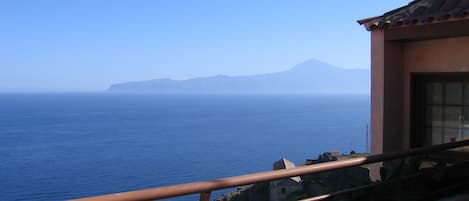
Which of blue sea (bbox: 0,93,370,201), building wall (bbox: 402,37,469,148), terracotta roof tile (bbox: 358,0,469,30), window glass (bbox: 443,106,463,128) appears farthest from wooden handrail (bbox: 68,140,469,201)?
blue sea (bbox: 0,93,370,201)

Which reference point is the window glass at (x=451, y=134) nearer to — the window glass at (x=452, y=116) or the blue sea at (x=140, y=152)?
the window glass at (x=452, y=116)

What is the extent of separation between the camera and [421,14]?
538 cm

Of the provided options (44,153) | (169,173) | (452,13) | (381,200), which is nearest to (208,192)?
(381,200)

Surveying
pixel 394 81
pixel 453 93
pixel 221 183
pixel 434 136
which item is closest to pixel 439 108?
pixel 453 93

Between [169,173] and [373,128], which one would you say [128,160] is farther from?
[373,128]

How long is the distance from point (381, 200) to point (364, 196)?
0.23m

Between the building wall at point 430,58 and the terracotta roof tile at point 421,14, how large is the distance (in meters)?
0.39

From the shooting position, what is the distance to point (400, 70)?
19.6 feet

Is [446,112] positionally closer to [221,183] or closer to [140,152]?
[221,183]

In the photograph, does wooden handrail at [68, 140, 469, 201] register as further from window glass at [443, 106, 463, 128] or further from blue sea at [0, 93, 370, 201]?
blue sea at [0, 93, 370, 201]

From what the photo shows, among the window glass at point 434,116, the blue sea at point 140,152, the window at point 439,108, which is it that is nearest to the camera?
the window at point 439,108

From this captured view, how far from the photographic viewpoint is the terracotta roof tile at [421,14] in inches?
198

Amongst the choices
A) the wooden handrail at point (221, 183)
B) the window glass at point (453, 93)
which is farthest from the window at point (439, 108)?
the wooden handrail at point (221, 183)

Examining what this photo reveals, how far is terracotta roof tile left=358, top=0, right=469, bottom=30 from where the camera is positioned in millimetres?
5023
